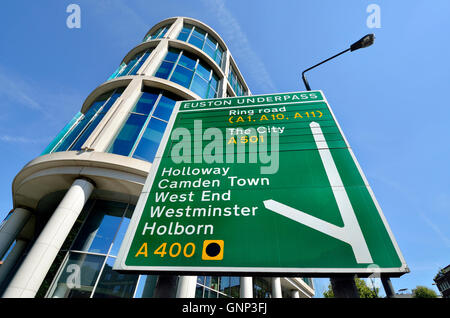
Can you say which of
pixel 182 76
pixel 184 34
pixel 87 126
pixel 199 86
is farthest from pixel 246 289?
pixel 184 34

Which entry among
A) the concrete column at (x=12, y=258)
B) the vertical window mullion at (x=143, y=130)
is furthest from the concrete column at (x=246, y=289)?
the concrete column at (x=12, y=258)

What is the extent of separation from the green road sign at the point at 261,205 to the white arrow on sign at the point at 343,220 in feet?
0.03

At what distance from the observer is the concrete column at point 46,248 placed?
579cm

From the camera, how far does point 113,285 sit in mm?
7406

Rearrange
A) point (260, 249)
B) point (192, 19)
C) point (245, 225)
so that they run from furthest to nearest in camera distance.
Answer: point (192, 19) → point (245, 225) → point (260, 249)

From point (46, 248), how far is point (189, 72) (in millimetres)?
12146

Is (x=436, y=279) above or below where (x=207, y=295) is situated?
above

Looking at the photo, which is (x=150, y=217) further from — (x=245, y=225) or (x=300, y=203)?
(x=300, y=203)

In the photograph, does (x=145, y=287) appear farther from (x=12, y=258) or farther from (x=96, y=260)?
(x=12, y=258)

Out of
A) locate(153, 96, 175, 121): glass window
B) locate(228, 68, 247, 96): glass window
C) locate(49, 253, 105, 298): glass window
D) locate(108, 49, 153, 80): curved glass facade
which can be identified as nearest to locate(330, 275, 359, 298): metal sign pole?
locate(49, 253, 105, 298): glass window

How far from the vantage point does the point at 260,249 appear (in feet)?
6.89

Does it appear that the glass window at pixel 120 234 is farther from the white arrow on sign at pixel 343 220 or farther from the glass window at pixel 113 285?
the white arrow on sign at pixel 343 220
